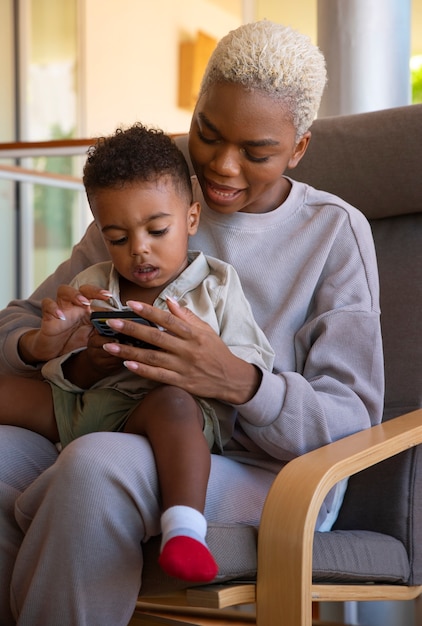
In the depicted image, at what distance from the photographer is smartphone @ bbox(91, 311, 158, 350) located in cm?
144

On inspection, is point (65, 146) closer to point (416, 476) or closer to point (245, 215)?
point (245, 215)

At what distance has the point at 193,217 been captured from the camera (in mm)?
1722

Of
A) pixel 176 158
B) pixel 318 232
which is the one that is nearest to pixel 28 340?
pixel 176 158

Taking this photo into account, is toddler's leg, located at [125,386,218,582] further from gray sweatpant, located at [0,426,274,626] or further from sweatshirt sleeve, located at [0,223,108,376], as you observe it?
sweatshirt sleeve, located at [0,223,108,376]

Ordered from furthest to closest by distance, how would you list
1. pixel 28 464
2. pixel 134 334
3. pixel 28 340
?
pixel 28 340 → pixel 28 464 → pixel 134 334

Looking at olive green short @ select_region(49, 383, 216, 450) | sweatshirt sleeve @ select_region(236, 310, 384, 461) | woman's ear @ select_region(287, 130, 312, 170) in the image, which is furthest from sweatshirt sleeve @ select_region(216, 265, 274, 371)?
woman's ear @ select_region(287, 130, 312, 170)

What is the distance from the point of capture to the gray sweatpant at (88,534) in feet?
4.21

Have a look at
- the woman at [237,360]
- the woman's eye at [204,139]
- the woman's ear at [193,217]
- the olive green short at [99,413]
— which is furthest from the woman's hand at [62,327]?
the woman's eye at [204,139]

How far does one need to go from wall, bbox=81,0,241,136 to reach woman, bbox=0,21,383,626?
5.65 meters

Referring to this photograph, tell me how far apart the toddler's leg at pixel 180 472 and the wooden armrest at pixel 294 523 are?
0.11 m

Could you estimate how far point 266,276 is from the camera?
1.73 m

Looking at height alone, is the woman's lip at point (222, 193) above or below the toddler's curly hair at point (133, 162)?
below

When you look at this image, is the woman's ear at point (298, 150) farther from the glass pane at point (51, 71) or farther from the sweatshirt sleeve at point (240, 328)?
the glass pane at point (51, 71)

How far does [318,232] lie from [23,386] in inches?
23.8
